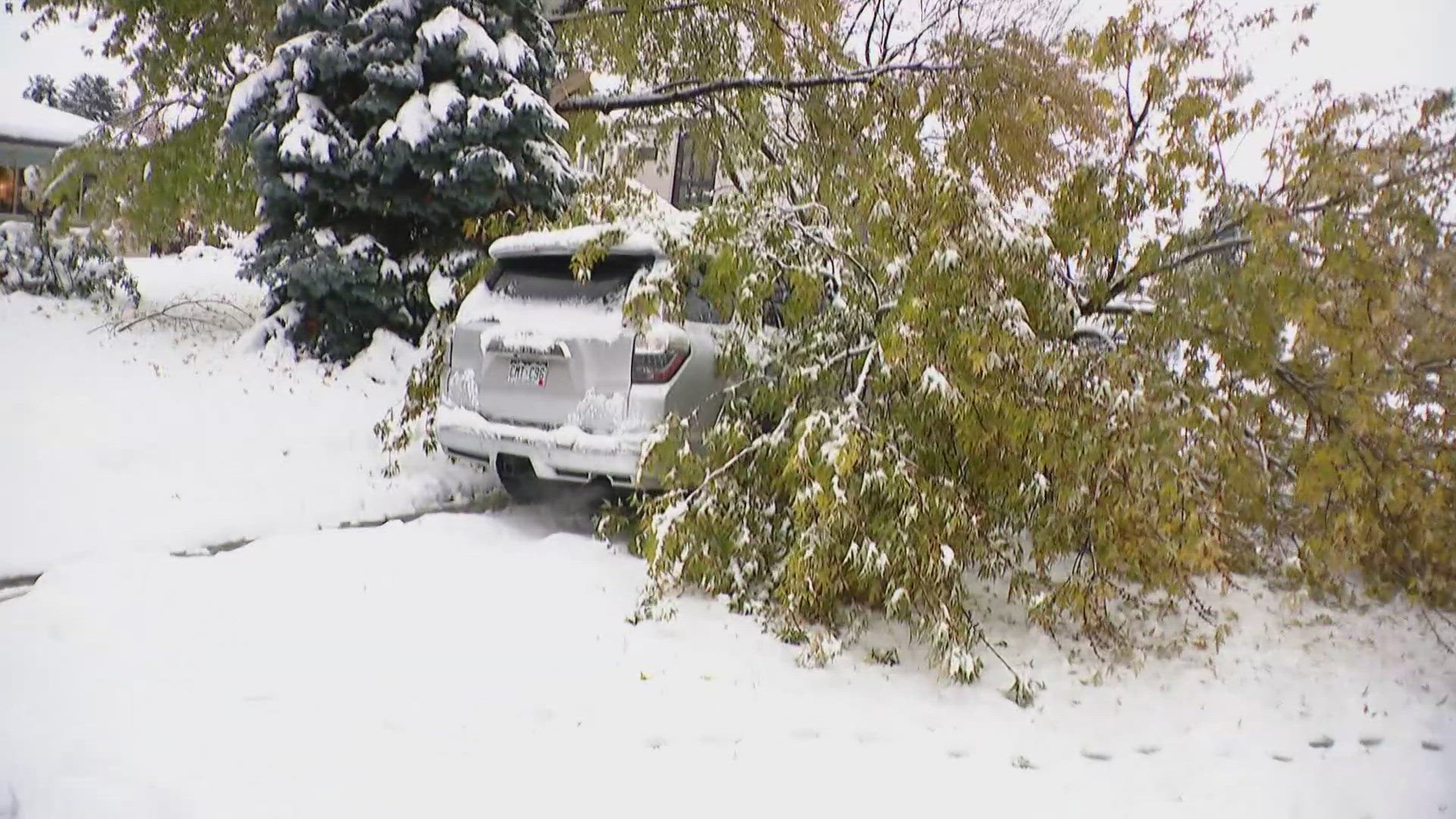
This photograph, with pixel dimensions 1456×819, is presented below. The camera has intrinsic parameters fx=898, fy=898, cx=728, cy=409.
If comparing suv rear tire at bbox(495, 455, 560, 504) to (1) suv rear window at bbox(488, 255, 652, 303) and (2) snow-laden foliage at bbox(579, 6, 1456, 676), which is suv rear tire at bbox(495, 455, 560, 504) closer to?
(1) suv rear window at bbox(488, 255, 652, 303)

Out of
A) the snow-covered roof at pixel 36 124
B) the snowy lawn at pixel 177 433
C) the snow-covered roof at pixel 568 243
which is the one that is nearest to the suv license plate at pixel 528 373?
the snow-covered roof at pixel 568 243

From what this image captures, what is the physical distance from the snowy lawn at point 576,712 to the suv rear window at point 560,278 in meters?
1.43

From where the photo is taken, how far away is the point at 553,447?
4.57 meters

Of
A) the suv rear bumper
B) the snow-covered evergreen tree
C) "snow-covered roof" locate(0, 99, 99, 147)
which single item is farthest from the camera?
the snow-covered evergreen tree

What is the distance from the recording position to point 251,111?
7.43 meters

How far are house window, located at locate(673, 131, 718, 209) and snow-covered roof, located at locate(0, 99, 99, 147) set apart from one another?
6810 millimetres

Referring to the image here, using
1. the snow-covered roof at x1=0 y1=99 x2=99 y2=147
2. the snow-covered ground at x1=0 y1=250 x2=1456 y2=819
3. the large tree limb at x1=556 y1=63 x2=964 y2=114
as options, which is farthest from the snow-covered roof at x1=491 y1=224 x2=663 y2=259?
the large tree limb at x1=556 y1=63 x2=964 y2=114

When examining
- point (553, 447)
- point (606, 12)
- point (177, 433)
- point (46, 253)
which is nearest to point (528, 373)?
point (553, 447)

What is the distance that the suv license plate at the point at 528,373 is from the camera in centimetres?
462

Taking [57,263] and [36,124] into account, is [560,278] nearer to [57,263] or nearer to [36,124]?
[57,263]

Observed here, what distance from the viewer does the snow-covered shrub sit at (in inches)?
82.0

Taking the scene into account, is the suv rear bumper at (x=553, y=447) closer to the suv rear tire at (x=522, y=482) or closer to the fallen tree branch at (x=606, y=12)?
the suv rear tire at (x=522, y=482)

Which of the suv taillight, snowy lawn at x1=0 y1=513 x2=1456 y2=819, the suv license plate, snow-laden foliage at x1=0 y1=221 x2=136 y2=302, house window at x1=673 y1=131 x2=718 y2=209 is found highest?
house window at x1=673 y1=131 x2=718 y2=209

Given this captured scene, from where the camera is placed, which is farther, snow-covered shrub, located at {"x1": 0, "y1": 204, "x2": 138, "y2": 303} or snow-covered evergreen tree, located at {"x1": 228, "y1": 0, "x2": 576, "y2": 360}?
snow-covered evergreen tree, located at {"x1": 228, "y1": 0, "x2": 576, "y2": 360}
